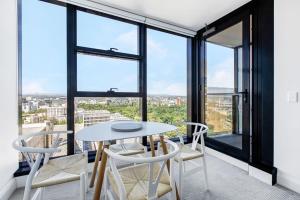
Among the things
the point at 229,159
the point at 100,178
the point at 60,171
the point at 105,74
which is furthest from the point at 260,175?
the point at 105,74

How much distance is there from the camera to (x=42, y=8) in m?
1.95

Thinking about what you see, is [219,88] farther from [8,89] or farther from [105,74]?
[8,89]

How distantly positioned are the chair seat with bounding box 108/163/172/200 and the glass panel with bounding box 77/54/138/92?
52.9 inches

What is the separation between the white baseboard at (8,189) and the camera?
1.48 meters

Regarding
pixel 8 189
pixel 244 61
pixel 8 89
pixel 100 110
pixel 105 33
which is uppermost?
pixel 105 33

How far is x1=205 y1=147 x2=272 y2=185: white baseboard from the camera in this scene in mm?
1865

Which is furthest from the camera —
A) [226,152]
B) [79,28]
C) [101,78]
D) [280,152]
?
[226,152]

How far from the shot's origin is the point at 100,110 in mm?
2281

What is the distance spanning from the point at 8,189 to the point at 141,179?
1.43 metres

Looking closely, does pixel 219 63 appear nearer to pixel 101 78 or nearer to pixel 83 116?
pixel 101 78

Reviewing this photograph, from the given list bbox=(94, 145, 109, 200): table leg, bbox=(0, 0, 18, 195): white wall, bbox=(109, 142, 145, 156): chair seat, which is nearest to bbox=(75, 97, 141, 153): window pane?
bbox=(109, 142, 145, 156): chair seat

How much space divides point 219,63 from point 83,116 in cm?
229

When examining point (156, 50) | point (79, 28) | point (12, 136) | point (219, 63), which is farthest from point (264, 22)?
point (12, 136)

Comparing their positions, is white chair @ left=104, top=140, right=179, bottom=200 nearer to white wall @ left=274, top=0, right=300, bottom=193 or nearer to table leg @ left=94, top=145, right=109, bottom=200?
table leg @ left=94, top=145, right=109, bottom=200
